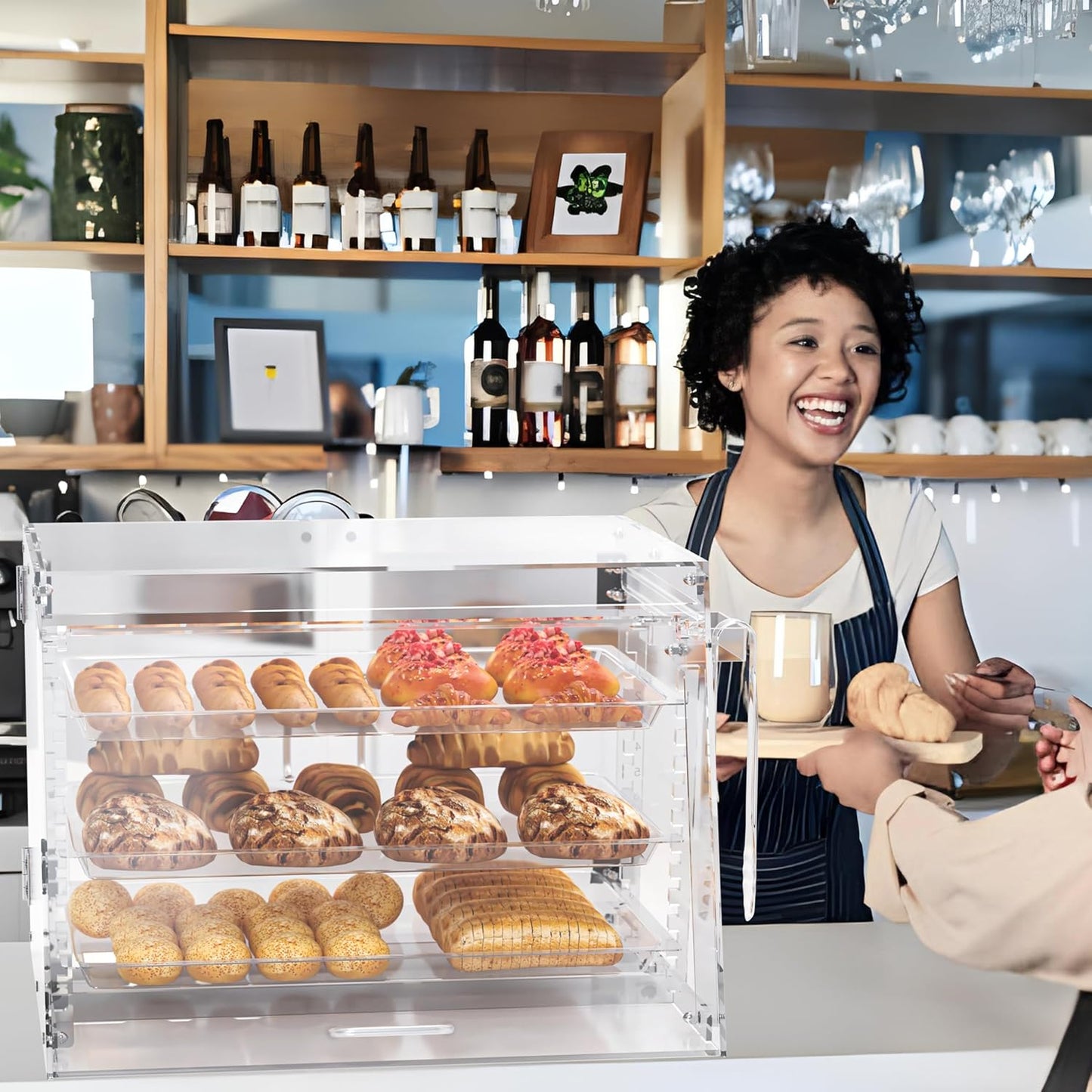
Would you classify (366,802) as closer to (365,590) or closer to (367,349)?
(365,590)

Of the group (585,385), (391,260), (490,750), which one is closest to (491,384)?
(585,385)

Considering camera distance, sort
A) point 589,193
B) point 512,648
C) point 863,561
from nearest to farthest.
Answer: point 512,648, point 863,561, point 589,193

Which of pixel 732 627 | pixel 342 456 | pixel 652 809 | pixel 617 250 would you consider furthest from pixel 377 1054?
pixel 617 250

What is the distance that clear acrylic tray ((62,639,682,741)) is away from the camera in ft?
2.96

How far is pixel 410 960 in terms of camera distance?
0.98m

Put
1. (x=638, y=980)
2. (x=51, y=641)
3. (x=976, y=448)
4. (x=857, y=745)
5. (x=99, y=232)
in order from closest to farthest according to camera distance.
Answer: (x=51, y=641) < (x=638, y=980) < (x=857, y=745) < (x=99, y=232) < (x=976, y=448)

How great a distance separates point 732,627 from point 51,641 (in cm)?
47

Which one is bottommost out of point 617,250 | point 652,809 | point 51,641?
point 652,809

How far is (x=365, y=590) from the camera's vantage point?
0.91 meters

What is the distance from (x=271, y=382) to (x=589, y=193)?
0.72 metres

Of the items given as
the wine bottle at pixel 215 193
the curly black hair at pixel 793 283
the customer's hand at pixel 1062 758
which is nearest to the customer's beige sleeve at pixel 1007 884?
the customer's hand at pixel 1062 758

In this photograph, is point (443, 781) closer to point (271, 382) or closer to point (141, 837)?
point (141, 837)

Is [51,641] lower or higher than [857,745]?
higher

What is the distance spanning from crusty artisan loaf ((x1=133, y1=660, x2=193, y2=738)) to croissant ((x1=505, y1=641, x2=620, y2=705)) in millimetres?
223
